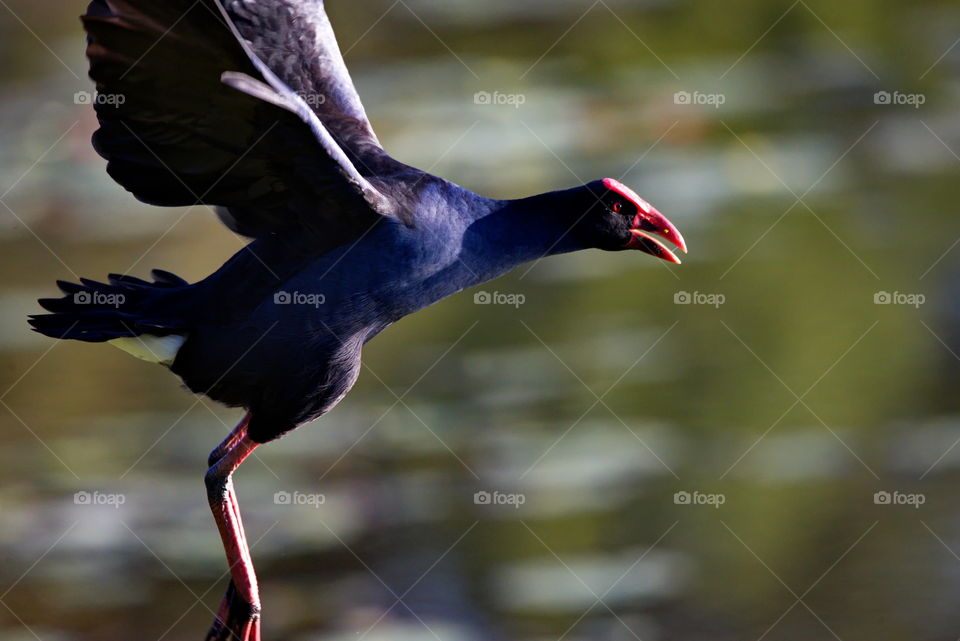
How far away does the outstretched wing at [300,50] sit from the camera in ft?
13.0

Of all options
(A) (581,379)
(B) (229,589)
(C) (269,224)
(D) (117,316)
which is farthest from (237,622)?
(A) (581,379)

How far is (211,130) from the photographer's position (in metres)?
3.27

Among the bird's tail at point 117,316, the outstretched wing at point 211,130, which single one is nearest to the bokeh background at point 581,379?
the bird's tail at point 117,316

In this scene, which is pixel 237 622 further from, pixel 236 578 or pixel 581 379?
pixel 581 379

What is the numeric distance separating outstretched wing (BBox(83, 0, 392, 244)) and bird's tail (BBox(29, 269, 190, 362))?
0.33m

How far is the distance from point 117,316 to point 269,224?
0.51 metres

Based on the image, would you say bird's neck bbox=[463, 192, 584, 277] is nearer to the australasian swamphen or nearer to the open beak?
the australasian swamphen

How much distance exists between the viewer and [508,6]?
8148mm

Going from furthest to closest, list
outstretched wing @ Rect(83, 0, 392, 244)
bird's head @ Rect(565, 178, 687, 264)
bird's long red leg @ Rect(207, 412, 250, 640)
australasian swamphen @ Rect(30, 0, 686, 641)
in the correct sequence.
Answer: bird's long red leg @ Rect(207, 412, 250, 640) < bird's head @ Rect(565, 178, 687, 264) < australasian swamphen @ Rect(30, 0, 686, 641) < outstretched wing @ Rect(83, 0, 392, 244)

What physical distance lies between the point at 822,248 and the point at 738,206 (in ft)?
1.82

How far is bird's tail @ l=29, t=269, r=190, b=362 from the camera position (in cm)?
365

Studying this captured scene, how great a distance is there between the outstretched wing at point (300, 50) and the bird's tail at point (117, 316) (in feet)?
2.16

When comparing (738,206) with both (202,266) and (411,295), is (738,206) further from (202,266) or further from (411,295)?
(411,295)

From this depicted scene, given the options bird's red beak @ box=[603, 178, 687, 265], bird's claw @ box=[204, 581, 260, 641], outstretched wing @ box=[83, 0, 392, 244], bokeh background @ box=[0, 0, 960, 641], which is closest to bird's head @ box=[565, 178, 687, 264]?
bird's red beak @ box=[603, 178, 687, 265]
